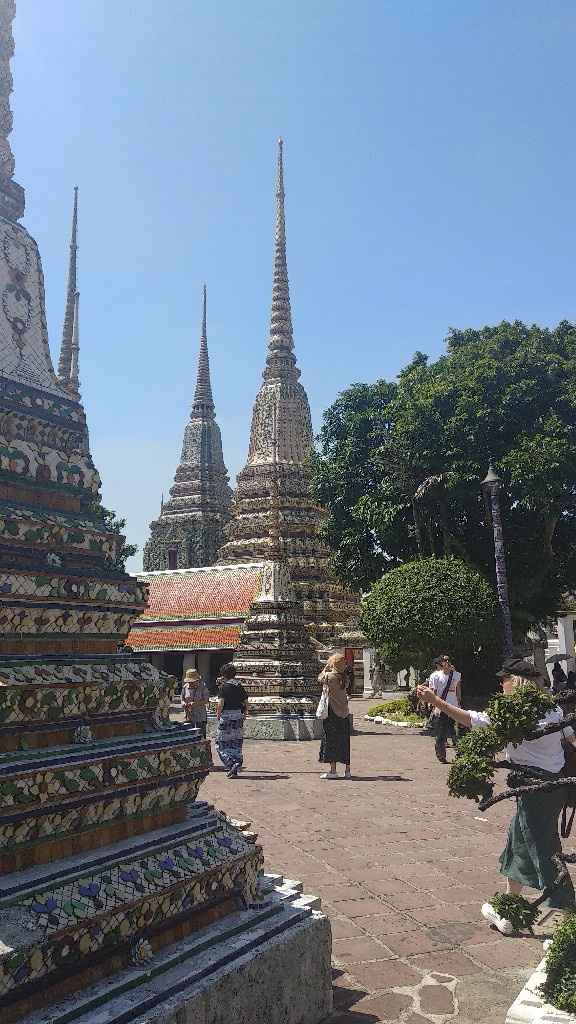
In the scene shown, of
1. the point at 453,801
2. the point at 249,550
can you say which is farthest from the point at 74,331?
the point at 453,801

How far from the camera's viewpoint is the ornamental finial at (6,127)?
439 centimetres

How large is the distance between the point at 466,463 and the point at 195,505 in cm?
2611

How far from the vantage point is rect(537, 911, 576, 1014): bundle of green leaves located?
2.87 meters

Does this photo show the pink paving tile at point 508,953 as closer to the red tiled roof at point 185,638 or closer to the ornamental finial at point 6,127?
the ornamental finial at point 6,127

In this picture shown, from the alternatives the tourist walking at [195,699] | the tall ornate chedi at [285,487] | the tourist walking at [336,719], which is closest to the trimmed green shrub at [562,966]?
the tourist walking at [336,719]

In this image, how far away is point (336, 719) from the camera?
33.9ft

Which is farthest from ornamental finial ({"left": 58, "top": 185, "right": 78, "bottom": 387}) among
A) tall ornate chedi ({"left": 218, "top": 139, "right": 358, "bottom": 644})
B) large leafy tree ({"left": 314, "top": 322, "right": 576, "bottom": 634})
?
large leafy tree ({"left": 314, "top": 322, "right": 576, "bottom": 634})

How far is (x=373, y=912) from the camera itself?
17.1 ft

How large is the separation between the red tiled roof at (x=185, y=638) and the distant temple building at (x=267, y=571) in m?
0.04

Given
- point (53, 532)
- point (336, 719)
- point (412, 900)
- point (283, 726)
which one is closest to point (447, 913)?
point (412, 900)

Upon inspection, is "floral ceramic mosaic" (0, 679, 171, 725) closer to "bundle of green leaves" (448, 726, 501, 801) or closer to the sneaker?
"bundle of green leaves" (448, 726, 501, 801)

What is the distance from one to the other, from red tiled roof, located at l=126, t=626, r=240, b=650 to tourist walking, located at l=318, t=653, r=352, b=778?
49.4 ft

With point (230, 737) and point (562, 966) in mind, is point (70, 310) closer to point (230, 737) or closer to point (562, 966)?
point (230, 737)

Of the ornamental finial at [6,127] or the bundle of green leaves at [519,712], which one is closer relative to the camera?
the bundle of green leaves at [519,712]
